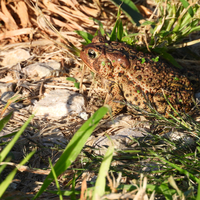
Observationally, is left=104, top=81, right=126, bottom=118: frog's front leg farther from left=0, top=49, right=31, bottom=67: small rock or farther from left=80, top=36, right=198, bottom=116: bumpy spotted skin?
left=0, top=49, right=31, bottom=67: small rock

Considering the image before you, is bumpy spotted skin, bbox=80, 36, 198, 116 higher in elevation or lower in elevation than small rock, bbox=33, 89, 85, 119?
higher

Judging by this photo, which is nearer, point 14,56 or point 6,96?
point 6,96

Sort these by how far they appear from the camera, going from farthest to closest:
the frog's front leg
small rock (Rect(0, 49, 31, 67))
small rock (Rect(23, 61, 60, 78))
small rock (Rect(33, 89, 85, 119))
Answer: small rock (Rect(0, 49, 31, 67)), small rock (Rect(23, 61, 60, 78)), the frog's front leg, small rock (Rect(33, 89, 85, 119))

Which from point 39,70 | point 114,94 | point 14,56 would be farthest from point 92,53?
point 14,56

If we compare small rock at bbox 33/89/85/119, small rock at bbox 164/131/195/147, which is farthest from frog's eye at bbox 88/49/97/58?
small rock at bbox 164/131/195/147

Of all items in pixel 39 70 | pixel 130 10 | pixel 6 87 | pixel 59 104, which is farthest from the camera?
pixel 130 10

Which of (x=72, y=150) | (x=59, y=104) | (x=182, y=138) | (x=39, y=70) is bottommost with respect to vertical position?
(x=72, y=150)

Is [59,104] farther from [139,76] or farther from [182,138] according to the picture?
[182,138]
